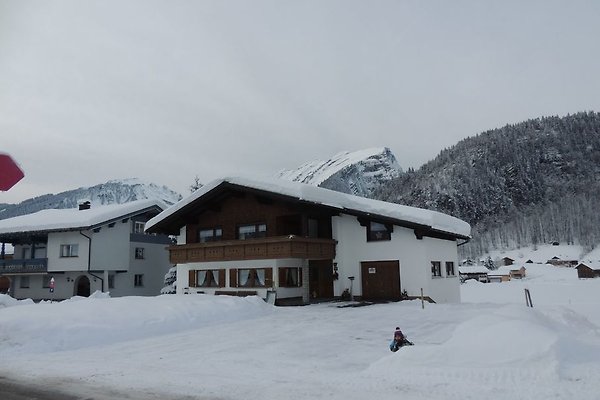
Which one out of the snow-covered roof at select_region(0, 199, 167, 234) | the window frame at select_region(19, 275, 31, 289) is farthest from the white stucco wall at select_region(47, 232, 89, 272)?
the window frame at select_region(19, 275, 31, 289)

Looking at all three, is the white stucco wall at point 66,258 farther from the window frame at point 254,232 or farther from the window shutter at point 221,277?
the window frame at point 254,232

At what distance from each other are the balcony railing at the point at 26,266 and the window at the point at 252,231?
1917 cm

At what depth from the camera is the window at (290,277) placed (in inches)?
1012

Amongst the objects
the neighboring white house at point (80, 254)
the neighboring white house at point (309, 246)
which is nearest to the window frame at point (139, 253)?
the neighboring white house at point (80, 254)

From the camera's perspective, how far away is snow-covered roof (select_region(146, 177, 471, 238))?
24.9m

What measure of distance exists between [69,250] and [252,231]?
1831cm

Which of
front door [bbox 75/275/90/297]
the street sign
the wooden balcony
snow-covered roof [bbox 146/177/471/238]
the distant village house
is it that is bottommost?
the distant village house

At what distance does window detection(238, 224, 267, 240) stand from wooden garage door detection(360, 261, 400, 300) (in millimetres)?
6367

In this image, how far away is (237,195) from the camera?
29312 mm

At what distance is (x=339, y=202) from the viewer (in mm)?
26625

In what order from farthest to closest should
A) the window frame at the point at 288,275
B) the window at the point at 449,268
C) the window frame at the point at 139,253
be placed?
the window frame at the point at 139,253 < the window at the point at 449,268 < the window frame at the point at 288,275

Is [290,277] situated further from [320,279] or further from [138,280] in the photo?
[138,280]

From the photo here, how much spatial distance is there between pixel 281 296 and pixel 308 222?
5097mm

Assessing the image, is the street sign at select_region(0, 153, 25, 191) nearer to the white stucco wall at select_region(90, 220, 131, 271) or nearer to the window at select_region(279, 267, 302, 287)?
the window at select_region(279, 267, 302, 287)
